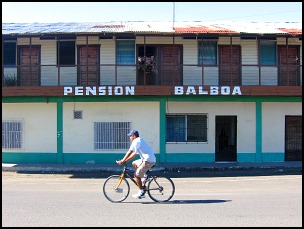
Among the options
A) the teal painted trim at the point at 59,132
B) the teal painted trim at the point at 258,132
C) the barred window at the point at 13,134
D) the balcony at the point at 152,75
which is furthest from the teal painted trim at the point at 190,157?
the barred window at the point at 13,134

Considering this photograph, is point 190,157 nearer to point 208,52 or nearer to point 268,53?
point 208,52

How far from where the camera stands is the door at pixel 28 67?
1969cm

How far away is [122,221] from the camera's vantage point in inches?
287

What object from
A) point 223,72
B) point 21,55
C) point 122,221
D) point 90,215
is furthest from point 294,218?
point 21,55

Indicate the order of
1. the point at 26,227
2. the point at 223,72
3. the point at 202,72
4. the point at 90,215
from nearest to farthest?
the point at 26,227
the point at 90,215
the point at 202,72
the point at 223,72

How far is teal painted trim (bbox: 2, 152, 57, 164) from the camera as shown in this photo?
1864cm

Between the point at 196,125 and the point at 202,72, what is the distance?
244cm

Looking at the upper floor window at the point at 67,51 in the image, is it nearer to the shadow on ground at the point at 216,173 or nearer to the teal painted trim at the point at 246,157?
the shadow on ground at the point at 216,173

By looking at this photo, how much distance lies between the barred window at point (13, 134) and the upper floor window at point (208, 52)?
895 cm

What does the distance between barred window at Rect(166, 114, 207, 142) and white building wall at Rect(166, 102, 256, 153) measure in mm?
229

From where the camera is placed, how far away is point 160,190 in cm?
941

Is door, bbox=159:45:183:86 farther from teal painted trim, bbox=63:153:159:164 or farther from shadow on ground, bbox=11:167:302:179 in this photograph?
shadow on ground, bbox=11:167:302:179

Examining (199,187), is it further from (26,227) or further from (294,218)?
(26,227)

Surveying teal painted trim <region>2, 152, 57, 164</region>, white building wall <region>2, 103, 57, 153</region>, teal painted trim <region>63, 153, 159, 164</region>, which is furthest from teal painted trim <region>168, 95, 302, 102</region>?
teal painted trim <region>2, 152, 57, 164</region>
